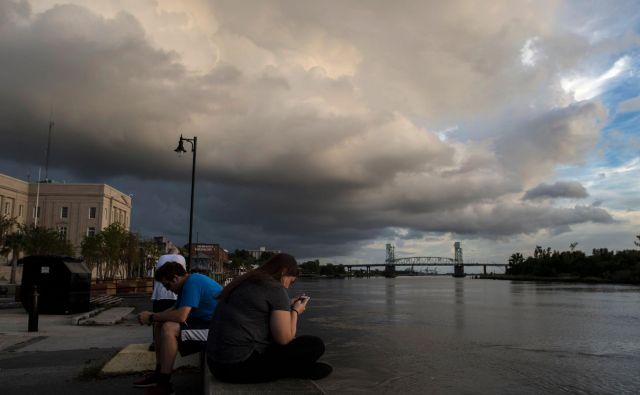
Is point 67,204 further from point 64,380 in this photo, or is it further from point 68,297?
point 64,380

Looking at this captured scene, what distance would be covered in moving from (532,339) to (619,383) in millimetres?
6690

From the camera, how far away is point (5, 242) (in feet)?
195

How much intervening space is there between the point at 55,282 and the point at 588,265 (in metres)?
157

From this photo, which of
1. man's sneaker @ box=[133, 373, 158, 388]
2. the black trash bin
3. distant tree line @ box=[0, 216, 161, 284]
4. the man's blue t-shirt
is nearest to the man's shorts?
the man's blue t-shirt

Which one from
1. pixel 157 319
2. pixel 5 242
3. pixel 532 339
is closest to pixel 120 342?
pixel 157 319

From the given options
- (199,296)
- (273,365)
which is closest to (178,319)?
(199,296)

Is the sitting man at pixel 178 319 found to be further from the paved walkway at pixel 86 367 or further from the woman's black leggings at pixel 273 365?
the woman's black leggings at pixel 273 365

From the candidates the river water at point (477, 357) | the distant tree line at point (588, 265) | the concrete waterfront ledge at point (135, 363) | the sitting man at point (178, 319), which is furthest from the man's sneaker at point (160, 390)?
the distant tree line at point (588, 265)

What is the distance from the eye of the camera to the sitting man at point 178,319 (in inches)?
199

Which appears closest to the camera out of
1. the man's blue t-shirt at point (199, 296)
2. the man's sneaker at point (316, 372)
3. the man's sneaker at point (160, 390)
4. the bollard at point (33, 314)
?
the man's sneaker at point (316, 372)

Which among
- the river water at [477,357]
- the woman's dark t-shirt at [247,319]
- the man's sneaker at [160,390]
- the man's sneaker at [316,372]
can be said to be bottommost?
the river water at [477,357]

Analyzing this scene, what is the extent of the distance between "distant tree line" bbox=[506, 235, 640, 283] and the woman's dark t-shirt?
451 feet

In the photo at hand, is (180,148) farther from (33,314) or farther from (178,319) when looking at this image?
(178,319)

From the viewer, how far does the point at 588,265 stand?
148250 mm
